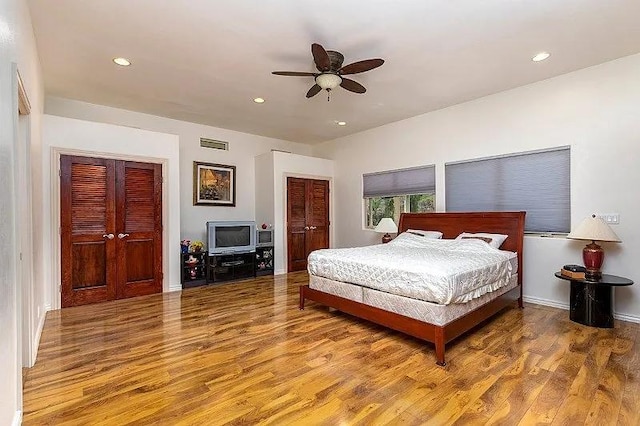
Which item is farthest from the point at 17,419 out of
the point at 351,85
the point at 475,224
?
the point at 475,224

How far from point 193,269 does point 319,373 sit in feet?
11.5

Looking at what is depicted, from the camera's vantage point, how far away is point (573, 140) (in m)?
3.77

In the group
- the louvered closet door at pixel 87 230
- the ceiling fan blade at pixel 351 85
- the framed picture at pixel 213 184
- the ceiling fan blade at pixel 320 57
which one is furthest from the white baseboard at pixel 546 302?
Answer: the louvered closet door at pixel 87 230

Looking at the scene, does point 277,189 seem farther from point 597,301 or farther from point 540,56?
point 597,301

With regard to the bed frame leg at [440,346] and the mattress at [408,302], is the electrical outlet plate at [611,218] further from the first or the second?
the bed frame leg at [440,346]

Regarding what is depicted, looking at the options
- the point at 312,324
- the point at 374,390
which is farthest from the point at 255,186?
the point at 374,390

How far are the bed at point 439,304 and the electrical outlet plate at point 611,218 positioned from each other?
2.52ft

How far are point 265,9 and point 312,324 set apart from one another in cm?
301

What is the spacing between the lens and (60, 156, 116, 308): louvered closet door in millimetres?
4012

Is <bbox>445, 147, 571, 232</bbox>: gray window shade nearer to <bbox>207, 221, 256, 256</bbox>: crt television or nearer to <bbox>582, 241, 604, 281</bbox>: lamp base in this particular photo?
<bbox>582, 241, 604, 281</bbox>: lamp base

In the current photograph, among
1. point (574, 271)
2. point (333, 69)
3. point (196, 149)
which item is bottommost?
point (574, 271)

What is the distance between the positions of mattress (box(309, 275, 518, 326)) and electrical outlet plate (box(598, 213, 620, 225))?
44.5 inches

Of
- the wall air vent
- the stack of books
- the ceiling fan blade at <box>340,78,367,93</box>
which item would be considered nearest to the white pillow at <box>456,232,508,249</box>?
the stack of books

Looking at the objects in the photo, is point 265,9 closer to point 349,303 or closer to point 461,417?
point 349,303
